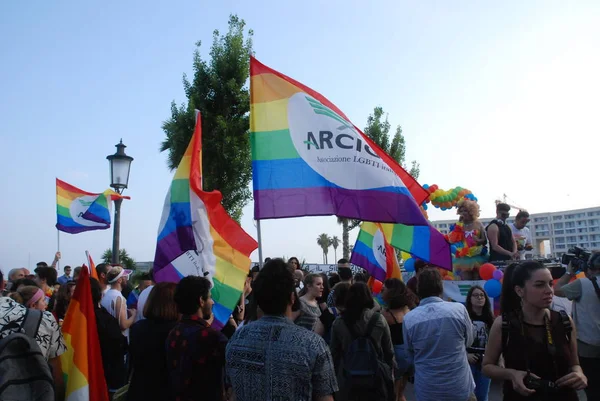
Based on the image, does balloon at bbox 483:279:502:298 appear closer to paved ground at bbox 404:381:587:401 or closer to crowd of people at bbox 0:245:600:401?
crowd of people at bbox 0:245:600:401

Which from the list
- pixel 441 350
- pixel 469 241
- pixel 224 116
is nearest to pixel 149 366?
pixel 441 350

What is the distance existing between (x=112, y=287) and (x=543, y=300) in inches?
205

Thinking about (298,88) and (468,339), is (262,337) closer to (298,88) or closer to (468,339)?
(468,339)

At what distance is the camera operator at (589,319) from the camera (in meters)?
4.89

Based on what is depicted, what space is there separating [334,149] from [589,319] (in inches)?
125

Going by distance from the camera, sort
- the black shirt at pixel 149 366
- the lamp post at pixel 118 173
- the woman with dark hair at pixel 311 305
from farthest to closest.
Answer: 1. the lamp post at pixel 118 173
2. the woman with dark hair at pixel 311 305
3. the black shirt at pixel 149 366

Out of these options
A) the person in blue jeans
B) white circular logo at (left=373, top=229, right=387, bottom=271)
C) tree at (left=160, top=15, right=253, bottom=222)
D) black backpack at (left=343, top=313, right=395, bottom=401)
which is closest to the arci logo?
the person in blue jeans

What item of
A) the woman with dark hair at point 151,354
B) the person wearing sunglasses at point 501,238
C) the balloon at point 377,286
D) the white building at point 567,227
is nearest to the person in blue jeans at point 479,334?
the person wearing sunglasses at point 501,238

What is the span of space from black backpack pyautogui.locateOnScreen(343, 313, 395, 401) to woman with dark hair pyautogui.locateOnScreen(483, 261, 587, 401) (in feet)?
5.08

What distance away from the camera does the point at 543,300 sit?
3.26m

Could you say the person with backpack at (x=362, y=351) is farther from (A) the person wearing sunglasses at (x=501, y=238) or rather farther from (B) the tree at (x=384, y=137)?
(B) the tree at (x=384, y=137)

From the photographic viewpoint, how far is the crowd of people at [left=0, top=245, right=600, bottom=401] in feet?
9.65

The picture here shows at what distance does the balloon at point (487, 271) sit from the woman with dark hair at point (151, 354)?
5.48 meters

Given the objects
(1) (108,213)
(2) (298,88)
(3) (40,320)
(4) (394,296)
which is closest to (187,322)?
(3) (40,320)
